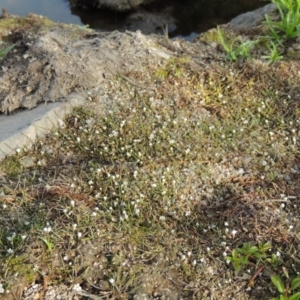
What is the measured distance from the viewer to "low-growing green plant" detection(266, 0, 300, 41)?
510cm

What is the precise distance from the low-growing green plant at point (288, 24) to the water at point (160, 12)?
574 centimetres

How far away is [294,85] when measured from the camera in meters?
4.52

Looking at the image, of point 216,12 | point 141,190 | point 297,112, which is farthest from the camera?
point 216,12

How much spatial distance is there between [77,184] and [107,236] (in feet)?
1.82

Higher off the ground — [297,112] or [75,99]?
[75,99]

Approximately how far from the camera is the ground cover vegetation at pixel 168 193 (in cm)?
310

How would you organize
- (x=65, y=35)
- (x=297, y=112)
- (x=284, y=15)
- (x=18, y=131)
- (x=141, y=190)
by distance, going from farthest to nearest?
(x=284, y=15)
(x=65, y=35)
(x=297, y=112)
(x=18, y=131)
(x=141, y=190)

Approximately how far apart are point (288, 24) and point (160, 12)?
731cm

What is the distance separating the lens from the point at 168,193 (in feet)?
11.8

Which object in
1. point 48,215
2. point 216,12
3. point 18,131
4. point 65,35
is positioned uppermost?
point 65,35

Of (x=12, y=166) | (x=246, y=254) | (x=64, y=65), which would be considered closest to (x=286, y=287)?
(x=246, y=254)

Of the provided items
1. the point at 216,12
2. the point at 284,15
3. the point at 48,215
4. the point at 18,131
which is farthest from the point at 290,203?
the point at 216,12

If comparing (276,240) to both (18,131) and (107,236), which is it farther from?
(18,131)

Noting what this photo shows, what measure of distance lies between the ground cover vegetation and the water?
6911mm
